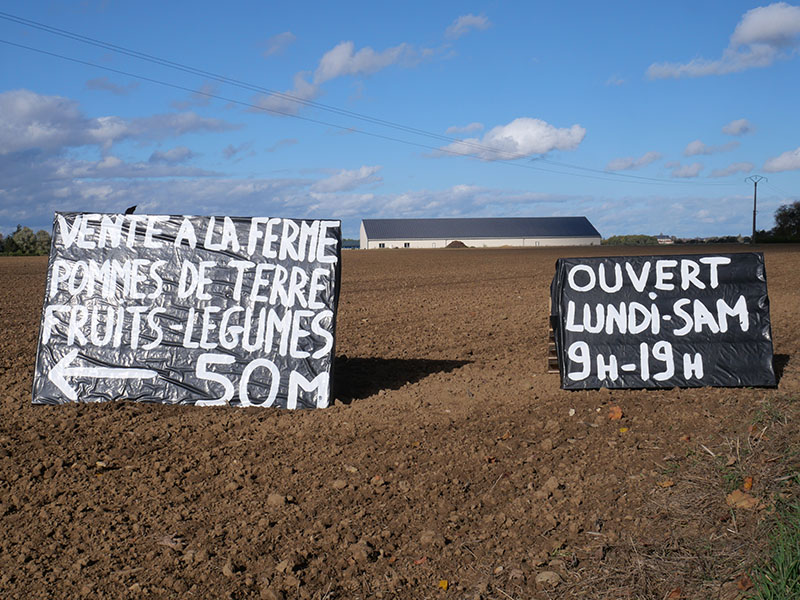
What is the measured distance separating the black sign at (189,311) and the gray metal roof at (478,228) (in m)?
88.0

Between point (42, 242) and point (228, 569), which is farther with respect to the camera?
point (42, 242)

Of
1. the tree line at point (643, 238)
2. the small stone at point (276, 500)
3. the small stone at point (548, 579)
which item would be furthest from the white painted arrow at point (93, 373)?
the tree line at point (643, 238)

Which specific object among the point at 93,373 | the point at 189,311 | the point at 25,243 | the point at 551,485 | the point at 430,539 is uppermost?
the point at 25,243

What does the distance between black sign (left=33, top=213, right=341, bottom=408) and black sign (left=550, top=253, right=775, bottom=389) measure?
2.50 meters

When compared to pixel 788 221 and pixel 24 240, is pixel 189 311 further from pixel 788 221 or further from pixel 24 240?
pixel 788 221

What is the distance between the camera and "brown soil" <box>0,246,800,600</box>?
151 inches

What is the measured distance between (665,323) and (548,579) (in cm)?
429

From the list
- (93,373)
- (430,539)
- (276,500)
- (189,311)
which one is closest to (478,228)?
(189,311)

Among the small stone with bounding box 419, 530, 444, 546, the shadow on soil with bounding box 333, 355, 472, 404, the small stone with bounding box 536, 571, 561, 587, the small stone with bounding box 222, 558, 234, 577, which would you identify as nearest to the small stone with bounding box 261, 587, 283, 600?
the small stone with bounding box 222, 558, 234, 577

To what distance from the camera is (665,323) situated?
745 cm

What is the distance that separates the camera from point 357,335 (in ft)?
36.7

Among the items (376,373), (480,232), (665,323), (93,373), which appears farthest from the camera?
(480,232)

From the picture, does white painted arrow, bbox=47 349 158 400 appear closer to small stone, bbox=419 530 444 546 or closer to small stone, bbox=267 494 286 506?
small stone, bbox=267 494 286 506

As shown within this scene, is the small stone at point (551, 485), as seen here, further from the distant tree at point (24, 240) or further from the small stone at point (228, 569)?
the distant tree at point (24, 240)
